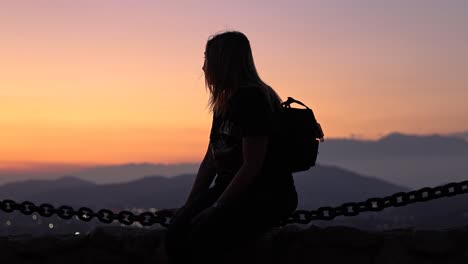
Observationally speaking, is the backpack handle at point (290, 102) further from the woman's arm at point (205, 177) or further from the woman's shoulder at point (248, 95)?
the woman's arm at point (205, 177)

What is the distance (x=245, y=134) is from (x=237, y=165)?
0.27 meters

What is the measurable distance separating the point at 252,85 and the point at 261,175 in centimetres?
47

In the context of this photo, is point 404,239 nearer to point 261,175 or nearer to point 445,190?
point 445,190

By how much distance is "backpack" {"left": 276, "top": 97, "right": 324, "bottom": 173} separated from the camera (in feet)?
12.3

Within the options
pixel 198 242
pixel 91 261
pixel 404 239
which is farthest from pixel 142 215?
pixel 404 239

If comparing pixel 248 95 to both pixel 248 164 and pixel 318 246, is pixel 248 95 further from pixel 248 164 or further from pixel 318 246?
pixel 318 246

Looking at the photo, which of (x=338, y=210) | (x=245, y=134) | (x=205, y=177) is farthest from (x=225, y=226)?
(x=338, y=210)

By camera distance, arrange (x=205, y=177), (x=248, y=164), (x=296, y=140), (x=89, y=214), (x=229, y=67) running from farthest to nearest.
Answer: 1. (x=89, y=214)
2. (x=205, y=177)
3. (x=296, y=140)
4. (x=229, y=67)
5. (x=248, y=164)

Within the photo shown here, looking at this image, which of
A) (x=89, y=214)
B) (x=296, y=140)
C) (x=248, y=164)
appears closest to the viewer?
(x=248, y=164)

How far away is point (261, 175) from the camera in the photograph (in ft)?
12.1

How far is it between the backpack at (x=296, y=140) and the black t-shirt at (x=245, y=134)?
5cm

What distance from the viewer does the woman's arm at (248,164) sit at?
3.53m

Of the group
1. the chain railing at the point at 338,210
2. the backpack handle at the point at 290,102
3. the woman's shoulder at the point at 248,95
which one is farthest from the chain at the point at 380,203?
the woman's shoulder at the point at 248,95

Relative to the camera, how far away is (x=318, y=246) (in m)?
4.35
